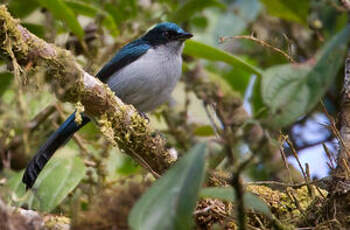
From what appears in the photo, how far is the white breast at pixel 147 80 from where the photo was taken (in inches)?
180

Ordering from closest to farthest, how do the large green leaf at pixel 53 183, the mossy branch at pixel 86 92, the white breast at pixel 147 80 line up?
the mossy branch at pixel 86 92
the large green leaf at pixel 53 183
the white breast at pixel 147 80

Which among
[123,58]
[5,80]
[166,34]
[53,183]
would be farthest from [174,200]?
[166,34]

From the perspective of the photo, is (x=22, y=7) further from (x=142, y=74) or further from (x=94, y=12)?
(x=142, y=74)

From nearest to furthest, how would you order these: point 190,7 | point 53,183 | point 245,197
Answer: point 245,197, point 53,183, point 190,7

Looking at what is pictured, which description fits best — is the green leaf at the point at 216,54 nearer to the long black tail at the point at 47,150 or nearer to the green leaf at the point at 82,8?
the green leaf at the point at 82,8

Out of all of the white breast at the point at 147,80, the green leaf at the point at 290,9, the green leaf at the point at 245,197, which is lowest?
the green leaf at the point at 245,197

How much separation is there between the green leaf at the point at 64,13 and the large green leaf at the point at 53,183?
1149 mm

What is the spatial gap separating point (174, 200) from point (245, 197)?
1.30 feet

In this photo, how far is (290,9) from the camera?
5402 mm

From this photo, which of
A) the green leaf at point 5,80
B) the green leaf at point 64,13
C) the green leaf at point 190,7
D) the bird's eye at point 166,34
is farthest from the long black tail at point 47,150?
the green leaf at point 190,7

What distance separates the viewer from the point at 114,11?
17.6 feet

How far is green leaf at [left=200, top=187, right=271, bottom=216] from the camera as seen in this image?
81.0 inches

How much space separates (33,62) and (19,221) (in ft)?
3.42

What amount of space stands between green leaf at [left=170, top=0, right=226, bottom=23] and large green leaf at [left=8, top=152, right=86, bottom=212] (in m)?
1.80
